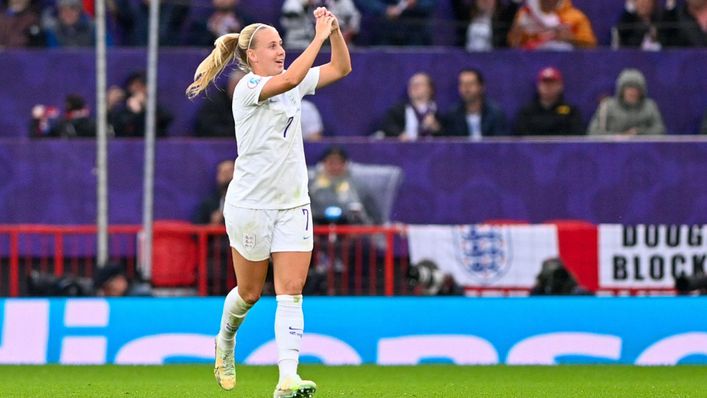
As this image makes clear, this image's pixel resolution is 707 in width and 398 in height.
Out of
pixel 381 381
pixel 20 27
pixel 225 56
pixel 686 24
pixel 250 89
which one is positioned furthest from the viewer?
pixel 20 27

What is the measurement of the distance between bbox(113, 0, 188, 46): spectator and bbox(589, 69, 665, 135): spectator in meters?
4.77

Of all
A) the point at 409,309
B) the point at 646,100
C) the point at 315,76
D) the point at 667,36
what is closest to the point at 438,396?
the point at 315,76

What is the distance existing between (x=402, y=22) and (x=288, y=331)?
31.5ft

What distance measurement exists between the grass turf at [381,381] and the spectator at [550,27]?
6.15 metres

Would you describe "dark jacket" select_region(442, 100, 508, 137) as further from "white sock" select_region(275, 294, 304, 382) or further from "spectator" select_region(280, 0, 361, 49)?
"white sock" select_region(275, 294, 304, 382)

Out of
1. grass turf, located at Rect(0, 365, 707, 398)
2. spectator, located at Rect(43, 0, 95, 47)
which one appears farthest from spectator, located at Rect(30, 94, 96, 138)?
grass turf, located at Rect(0, 365, 707, 398)

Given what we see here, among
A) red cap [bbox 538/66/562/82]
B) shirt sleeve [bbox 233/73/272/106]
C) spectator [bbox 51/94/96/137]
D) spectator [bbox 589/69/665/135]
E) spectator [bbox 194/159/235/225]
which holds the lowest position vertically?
spectator [bbox 194/159/235/225]

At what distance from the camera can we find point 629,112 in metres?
16.1

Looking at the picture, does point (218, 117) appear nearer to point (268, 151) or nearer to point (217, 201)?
point (217, 201)

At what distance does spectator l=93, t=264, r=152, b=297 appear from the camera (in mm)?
13508

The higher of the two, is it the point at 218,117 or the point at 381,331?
the point at 218,117

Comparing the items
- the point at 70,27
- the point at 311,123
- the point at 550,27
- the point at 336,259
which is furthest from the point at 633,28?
the point at 70,27

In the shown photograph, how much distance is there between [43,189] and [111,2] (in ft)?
8.25

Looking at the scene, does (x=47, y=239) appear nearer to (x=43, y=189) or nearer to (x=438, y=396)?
(x=43, y=189)
